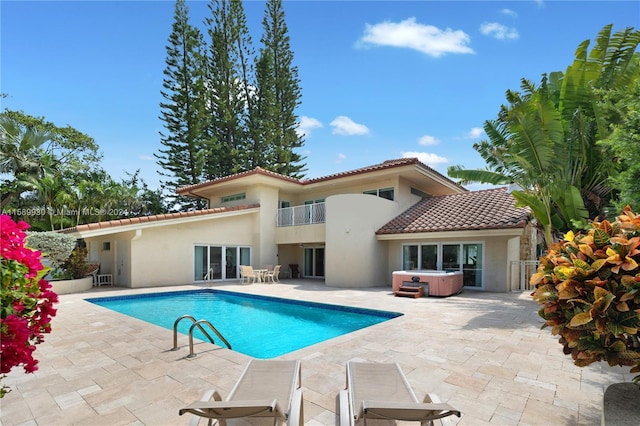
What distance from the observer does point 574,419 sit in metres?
3.78

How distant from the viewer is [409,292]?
13.2 meters

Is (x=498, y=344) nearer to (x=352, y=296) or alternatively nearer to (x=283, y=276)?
(x=352, y=296)

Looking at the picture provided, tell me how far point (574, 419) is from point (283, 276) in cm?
1911

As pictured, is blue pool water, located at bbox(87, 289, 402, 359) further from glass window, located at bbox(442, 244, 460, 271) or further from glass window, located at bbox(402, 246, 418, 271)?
glass window, located at bbox(442, 244, 460, 271)

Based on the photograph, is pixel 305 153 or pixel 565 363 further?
pixel 305 153

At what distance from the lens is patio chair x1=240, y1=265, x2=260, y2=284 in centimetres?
1830

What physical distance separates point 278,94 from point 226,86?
17.7 ft

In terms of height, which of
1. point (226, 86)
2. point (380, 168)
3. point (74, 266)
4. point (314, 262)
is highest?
point (226, 86)

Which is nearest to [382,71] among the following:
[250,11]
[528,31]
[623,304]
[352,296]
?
[528,31]

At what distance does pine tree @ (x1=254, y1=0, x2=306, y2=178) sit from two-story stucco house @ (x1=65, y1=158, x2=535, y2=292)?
507 inches

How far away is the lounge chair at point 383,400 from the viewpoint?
270 cm

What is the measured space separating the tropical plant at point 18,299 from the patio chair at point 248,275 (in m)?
16.0

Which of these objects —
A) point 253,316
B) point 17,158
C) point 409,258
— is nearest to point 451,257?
point 409,258

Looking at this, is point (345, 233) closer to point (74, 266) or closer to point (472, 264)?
point (472, 264)
